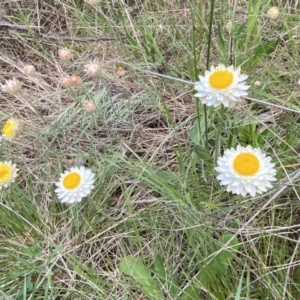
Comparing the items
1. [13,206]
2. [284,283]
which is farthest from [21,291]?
[284,283]

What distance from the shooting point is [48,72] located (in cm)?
161

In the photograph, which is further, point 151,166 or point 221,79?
point 151,166

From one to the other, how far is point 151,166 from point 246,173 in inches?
14.1

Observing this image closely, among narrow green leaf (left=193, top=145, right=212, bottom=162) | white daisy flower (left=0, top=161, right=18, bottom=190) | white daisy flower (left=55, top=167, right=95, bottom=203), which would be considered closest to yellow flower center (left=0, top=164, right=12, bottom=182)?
white daisy flower (left=0, top=161, right=18, bottom=190)

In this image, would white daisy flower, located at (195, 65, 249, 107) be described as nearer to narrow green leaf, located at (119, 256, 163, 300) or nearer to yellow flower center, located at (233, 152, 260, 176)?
yellow flower center, located at (233, 152, 260, 176)

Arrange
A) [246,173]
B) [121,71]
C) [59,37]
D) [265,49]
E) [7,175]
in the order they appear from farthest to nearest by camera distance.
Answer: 1. [59,37]
2. [121,71]
3. [265,49]
4. [7,175]
5. [246,173]

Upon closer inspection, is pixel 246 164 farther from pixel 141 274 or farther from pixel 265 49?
pixel 265 49

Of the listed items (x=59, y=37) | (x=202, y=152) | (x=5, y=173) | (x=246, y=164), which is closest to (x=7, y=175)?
(x=5, y=173)

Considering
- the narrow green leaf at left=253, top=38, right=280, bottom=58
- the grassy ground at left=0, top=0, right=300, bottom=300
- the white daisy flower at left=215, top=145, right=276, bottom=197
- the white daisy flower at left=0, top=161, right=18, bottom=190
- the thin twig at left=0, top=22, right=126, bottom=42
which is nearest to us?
the white daisy flower at left=215, top=145, right=276, bottom=197

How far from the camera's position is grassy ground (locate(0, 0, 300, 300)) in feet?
3.09

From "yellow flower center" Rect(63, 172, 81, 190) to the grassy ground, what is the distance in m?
0.07

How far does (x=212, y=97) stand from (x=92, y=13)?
3.21ft

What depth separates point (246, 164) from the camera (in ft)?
2.78

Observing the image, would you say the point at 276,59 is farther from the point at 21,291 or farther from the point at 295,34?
the point at 21,291
